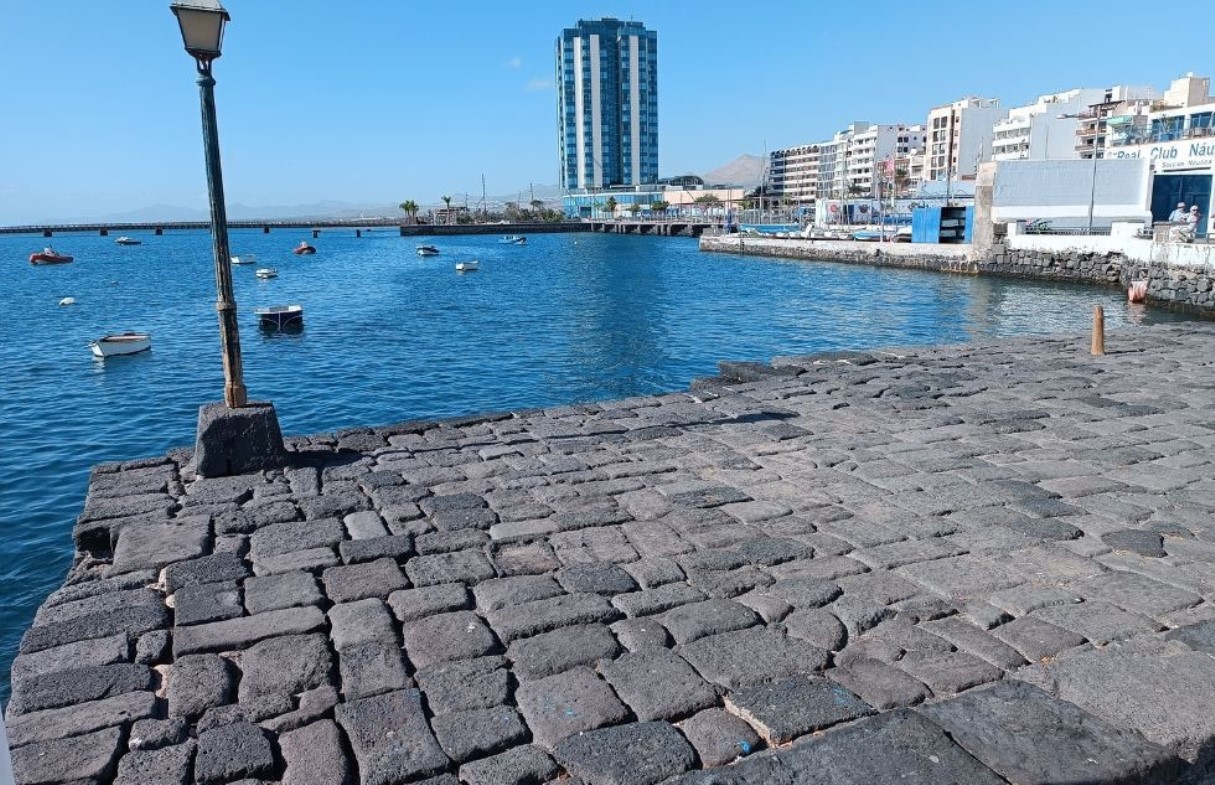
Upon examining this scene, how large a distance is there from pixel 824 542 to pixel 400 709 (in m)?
2.80

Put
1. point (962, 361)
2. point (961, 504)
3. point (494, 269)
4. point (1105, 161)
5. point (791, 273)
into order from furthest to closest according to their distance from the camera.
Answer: point (494, 269) → point (791, 273) → point (1105, 161) → point (962, 361) → point (961, 504)

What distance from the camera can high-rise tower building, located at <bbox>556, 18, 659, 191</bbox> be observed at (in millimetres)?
166875

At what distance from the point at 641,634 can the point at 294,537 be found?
2.46 m

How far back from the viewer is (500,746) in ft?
10.9

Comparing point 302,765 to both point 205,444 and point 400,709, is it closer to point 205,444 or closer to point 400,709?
point 400,709

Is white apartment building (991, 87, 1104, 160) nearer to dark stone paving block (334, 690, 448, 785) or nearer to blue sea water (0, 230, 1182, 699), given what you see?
blue sea water (0, 230, 1182, 699)

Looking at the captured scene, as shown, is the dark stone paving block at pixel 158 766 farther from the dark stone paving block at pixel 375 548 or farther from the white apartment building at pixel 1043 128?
the white apartment building at pixel 1043 128

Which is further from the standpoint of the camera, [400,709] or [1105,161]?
[1105,161]

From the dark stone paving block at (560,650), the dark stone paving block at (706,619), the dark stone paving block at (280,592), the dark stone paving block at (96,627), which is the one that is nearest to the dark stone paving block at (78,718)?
→ the dark stone paving block at (96,627)

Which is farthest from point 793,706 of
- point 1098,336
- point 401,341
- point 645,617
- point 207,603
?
point 401,341

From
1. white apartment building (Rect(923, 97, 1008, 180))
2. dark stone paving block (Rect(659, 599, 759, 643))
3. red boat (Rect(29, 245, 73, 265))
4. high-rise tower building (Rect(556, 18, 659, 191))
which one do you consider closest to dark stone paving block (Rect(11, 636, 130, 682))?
dark stone paving block (Rect(659, 599, 759, 643))

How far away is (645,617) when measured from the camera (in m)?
4.39

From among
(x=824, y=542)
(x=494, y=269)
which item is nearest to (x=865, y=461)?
(x=824, y=542)

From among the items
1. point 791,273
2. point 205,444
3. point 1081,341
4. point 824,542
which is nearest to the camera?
point 824,542
